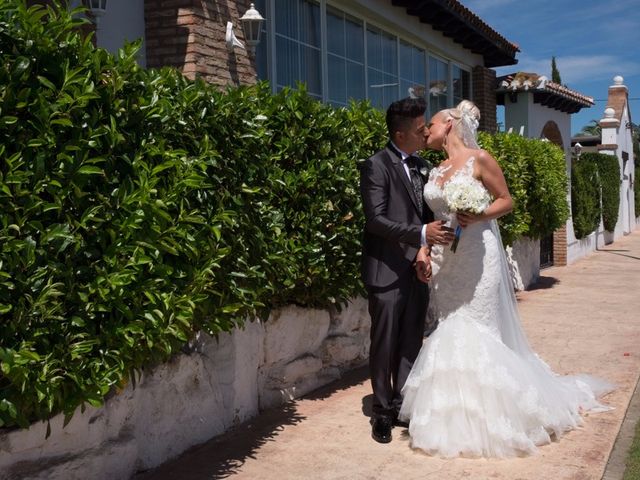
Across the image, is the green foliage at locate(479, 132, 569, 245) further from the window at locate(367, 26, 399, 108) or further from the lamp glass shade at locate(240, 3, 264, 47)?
the lamp glass shade at locate(240, 3, 264, 47)

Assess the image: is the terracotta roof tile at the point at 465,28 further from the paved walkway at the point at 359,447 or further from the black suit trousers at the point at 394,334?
the black suit trousers at the point at 394,334

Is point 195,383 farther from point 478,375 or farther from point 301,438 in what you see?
point 478,375

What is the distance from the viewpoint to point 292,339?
5742 mm

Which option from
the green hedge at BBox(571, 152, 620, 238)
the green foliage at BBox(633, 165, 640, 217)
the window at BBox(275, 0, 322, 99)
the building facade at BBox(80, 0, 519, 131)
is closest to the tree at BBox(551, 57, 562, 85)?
the green foliage at BBox(633, 165, 640, 217)

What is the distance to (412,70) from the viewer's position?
13.5 m

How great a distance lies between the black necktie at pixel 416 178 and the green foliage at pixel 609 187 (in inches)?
722

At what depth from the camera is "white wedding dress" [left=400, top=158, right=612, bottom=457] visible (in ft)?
14.8

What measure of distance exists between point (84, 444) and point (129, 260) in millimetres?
1093

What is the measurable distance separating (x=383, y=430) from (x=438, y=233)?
1.38 meters

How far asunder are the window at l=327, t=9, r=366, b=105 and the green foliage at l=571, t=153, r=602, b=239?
9.26 meters

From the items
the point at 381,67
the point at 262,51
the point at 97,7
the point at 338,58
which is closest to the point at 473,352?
the point at 97,7

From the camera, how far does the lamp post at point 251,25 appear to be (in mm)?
7859

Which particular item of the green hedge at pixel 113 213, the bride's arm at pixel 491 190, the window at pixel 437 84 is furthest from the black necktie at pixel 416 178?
the window at pixel 437 84

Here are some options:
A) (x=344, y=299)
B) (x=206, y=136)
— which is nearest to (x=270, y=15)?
(x=344, y=299)
